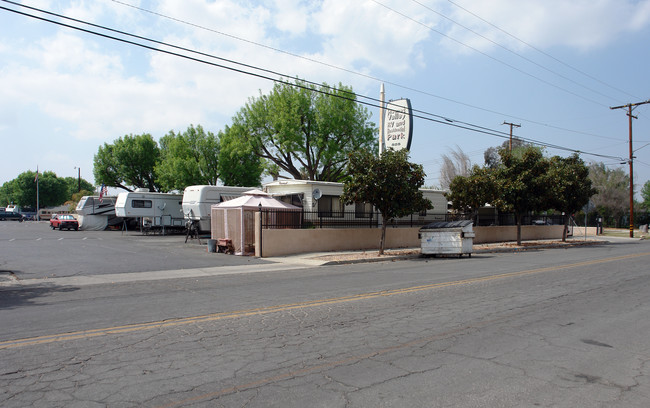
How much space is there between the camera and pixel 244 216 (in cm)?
2062

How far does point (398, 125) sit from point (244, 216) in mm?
9255

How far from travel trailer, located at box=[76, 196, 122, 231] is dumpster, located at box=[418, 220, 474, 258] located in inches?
1197

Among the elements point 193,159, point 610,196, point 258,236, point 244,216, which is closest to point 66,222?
point 193,159

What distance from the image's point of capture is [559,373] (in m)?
5.11

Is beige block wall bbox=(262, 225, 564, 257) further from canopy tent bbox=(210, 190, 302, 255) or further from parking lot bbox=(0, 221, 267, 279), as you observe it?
parking lot bbox=(0, 221, 267, 279)

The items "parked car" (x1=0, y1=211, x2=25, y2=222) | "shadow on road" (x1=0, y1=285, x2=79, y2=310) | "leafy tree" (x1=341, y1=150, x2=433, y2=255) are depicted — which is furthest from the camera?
"parked car" (x1=0, y1=211, x2=25, y2=222)

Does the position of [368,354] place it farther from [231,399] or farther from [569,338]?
[569,338]

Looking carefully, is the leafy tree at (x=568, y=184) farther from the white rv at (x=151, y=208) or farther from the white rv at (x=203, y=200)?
the white rv at (x=151, y=208)

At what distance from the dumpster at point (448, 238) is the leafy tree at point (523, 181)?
23.8 ft

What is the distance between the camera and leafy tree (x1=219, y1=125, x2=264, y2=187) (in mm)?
41000

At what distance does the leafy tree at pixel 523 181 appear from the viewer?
2694cm

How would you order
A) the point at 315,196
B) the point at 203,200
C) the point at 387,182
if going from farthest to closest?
1. the point at 203,200
2. the point at 315,196
3. the point at 387,182

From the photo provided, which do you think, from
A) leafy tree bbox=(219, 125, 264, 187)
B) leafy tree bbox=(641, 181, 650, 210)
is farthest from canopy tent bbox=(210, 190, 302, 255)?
leafy tree bbox=(641, 181, 650, 210)

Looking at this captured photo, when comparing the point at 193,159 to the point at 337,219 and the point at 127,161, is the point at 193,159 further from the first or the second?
the point at 337,219
